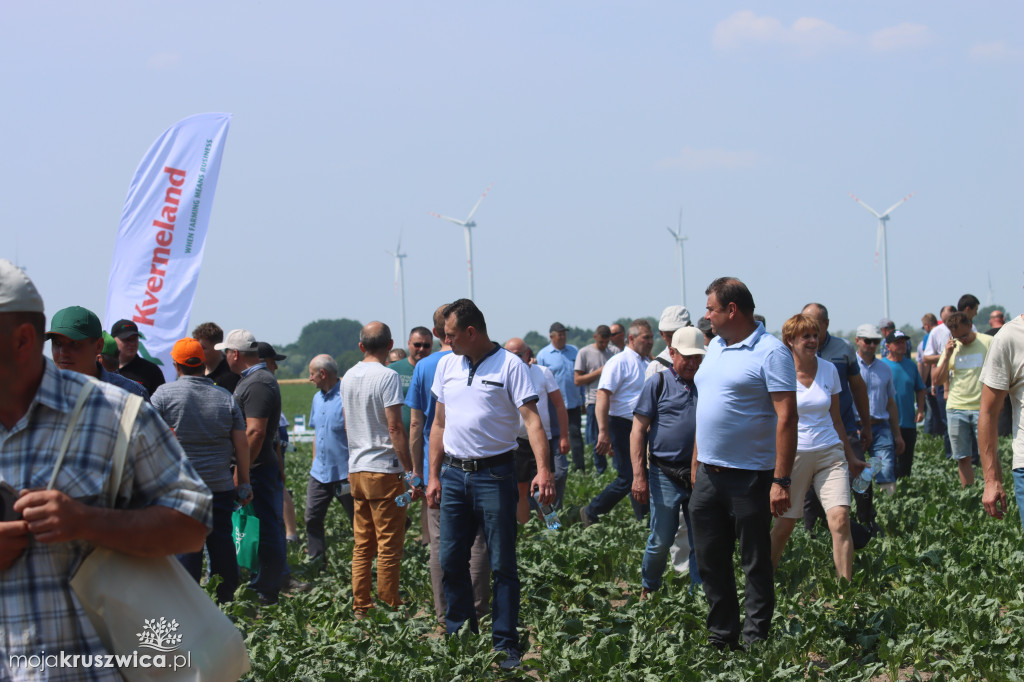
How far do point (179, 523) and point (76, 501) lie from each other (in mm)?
250

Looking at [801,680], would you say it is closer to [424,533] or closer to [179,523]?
[179,523]

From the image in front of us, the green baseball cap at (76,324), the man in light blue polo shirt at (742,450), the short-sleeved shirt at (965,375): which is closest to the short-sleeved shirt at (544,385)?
the man in light blue polo shirt at (742,450)

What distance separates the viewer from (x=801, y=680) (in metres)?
4.96

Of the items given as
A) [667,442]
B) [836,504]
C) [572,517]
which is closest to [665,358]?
[667,442]

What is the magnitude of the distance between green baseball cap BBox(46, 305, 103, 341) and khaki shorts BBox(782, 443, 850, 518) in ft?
14.7

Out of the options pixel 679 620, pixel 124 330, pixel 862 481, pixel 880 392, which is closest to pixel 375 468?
pixel 124 330

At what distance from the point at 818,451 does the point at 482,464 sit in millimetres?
2388

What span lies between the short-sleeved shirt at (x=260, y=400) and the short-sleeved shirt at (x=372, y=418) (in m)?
0.76

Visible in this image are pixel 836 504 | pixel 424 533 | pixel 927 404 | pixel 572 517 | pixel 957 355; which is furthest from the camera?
pixel 927 404

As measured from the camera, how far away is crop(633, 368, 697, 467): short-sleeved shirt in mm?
6973

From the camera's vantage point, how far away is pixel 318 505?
8930 mm

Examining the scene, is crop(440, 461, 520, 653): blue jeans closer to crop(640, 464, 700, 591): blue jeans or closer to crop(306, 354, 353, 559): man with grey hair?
crop(640, 464, 700, 591): blue jeans

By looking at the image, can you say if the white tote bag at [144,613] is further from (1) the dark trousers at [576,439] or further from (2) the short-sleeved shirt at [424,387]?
(1) the dark trousers at [576,439]

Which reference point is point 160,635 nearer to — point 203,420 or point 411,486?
point 203,420
